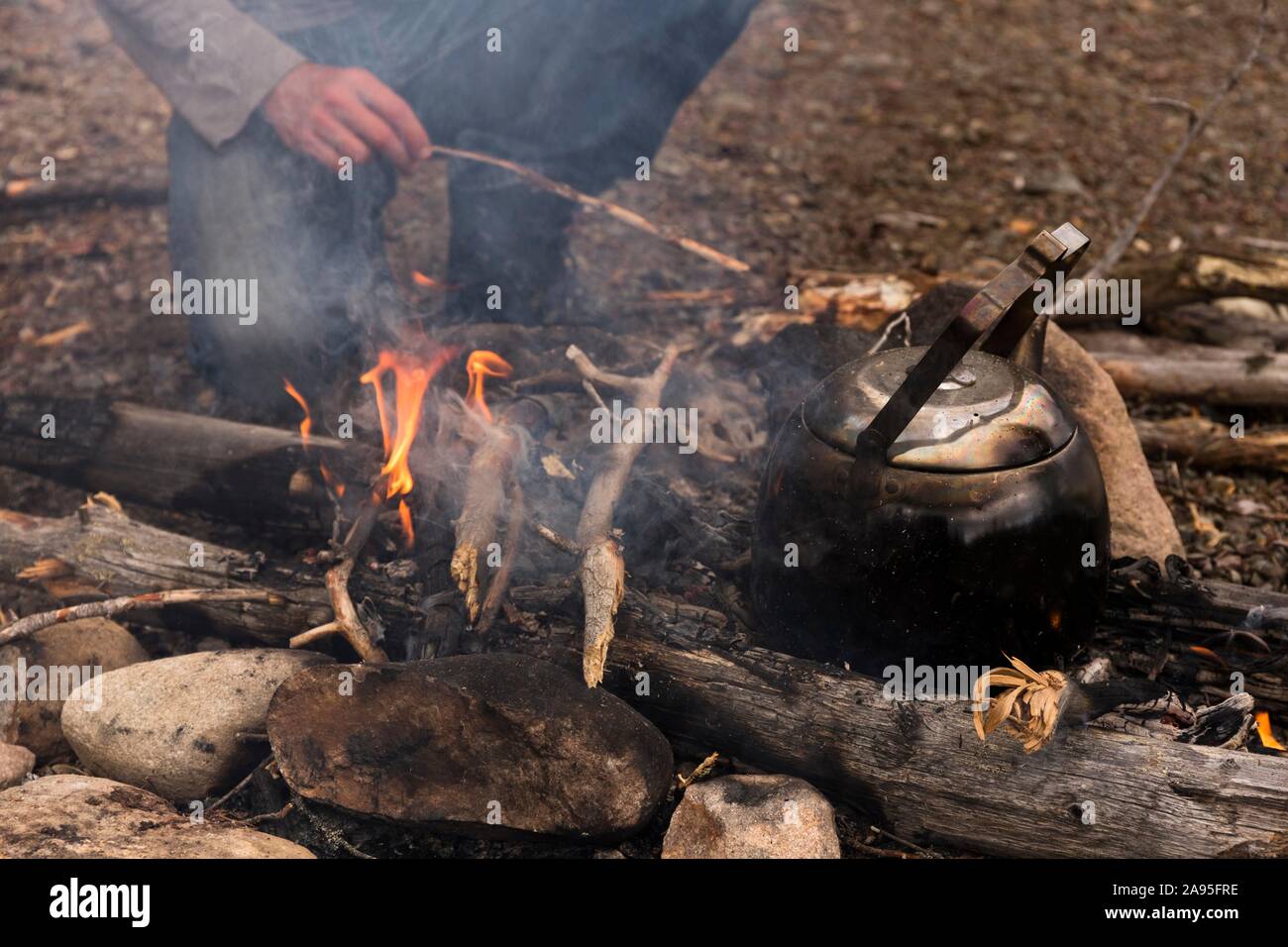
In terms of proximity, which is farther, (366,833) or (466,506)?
(466,506)

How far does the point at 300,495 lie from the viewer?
3486mm

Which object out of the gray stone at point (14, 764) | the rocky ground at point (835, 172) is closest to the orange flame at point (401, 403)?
the rocky ground at point (835, 172)

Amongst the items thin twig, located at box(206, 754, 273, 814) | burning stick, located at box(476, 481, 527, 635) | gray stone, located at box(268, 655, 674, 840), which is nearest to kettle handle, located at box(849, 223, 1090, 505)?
gray stone, located at box(268, 655, 674, 840)

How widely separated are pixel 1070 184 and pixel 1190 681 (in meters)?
4.46

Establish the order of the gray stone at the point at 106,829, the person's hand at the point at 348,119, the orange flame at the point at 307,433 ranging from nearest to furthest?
the gray stone at the point at 106,829, the orange flame at the point at 307,433, the person's hand at the point at 348,119

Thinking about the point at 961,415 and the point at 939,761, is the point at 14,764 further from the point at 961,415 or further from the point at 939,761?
the point at 961,415

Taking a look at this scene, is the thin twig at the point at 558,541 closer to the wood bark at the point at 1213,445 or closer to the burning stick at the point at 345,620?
the burning stick at the point at 345,620

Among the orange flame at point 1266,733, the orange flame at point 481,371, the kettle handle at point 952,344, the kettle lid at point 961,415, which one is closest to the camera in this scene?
the kettle handle at point 952,344

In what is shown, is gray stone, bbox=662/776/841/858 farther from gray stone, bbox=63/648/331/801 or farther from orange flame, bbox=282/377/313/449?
orange flame, bbox=282/377/313/449

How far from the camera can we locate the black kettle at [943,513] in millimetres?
2422

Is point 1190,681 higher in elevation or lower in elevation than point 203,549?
lower

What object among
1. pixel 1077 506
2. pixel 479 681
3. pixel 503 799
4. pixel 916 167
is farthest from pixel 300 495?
pixel 916 167

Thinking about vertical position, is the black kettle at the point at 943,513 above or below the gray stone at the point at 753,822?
above
